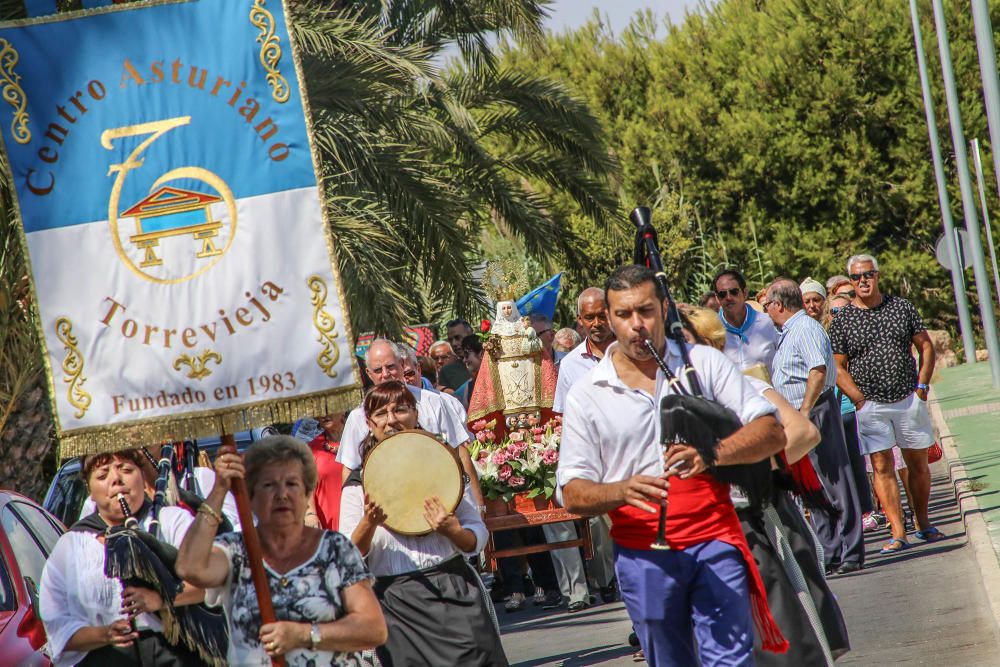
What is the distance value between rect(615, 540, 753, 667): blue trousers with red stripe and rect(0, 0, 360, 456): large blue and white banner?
146 cm

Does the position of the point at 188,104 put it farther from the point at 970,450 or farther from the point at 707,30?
the point at 707,30

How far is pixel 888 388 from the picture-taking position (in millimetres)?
12102

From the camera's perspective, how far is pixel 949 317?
42.7 metres

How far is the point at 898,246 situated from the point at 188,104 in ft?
131

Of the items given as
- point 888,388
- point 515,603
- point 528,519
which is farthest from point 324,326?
point 888,388

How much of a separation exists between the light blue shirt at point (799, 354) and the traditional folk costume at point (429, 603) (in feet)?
14.6

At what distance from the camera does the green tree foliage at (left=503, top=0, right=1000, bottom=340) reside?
4216cm

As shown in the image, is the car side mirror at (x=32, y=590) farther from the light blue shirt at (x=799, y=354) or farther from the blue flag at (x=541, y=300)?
the blue flag at (x=541, y=300)

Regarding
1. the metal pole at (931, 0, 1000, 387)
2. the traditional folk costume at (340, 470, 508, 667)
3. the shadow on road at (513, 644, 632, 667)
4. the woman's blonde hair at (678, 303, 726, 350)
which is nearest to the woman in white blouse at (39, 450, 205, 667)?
the traditional folk costume at (340, 470, 508, 667)

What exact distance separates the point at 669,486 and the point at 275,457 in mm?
1322

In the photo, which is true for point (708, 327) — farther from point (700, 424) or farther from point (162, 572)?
point (162, 572)

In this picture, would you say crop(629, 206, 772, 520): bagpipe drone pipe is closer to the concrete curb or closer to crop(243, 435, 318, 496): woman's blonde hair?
crop(243, 435, 318, 496): woman's blonde hair

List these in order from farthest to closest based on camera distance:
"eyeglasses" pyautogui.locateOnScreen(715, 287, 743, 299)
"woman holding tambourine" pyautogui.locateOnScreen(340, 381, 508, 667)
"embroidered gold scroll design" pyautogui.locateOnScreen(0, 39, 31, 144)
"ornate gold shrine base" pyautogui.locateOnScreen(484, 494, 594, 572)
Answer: "ornate gold shrine base" pyautogui.locateOnScreen(484, 494, 594, 572) < "eyeglasses" pyautogui.locateOnScreen(715, 287, 743, 299) < "woman holding tambourine" pyautogui.locateOnScreen(340, 381, 508, 667) < "embroidered gold scroll design" pyautogui.locateOnScreen(0, 39, 31, 144)

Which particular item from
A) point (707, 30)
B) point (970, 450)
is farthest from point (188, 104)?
point (707, 30)
